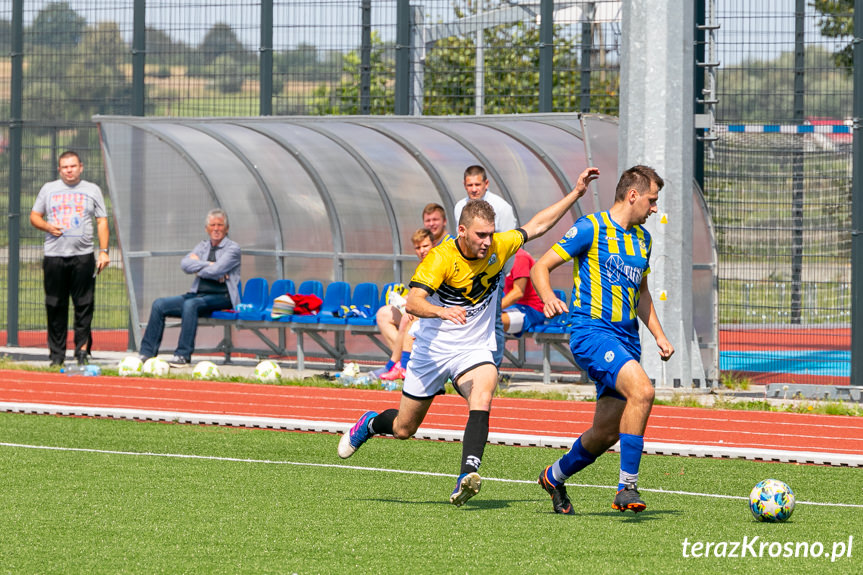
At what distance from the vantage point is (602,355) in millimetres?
7270

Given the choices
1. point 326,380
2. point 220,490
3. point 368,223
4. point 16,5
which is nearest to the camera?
point 220,490

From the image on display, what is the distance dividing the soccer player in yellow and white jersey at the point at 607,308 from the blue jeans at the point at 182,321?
28.0 ft

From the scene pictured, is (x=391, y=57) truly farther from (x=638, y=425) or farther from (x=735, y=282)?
(x=638, y=425)

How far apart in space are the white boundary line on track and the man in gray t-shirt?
98.7 inches

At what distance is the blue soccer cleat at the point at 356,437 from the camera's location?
327 inches

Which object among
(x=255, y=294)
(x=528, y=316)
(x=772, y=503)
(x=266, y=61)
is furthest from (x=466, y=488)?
(x=266, y=61)

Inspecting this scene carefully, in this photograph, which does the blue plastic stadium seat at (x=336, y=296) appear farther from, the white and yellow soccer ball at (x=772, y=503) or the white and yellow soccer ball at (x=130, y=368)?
the white and yellow soccer ball at (x=772, y=503)

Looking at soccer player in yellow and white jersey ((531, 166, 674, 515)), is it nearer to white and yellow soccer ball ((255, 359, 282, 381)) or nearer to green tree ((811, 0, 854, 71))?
white and yellow soccer ball ((255, 359, 282, 381))

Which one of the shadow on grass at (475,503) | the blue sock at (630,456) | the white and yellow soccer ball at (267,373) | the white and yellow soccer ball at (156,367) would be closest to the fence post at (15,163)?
the white and yellow soccer ball at (156,367)

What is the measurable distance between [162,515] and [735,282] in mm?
10047

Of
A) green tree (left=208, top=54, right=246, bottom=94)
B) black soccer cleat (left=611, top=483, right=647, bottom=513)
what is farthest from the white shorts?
green tree (left=208, top=54, right=246, bottom=94)

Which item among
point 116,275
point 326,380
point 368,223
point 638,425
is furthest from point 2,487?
point 116,275

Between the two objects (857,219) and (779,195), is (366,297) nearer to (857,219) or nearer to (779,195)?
(779,195)

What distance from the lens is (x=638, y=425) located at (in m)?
7.18
